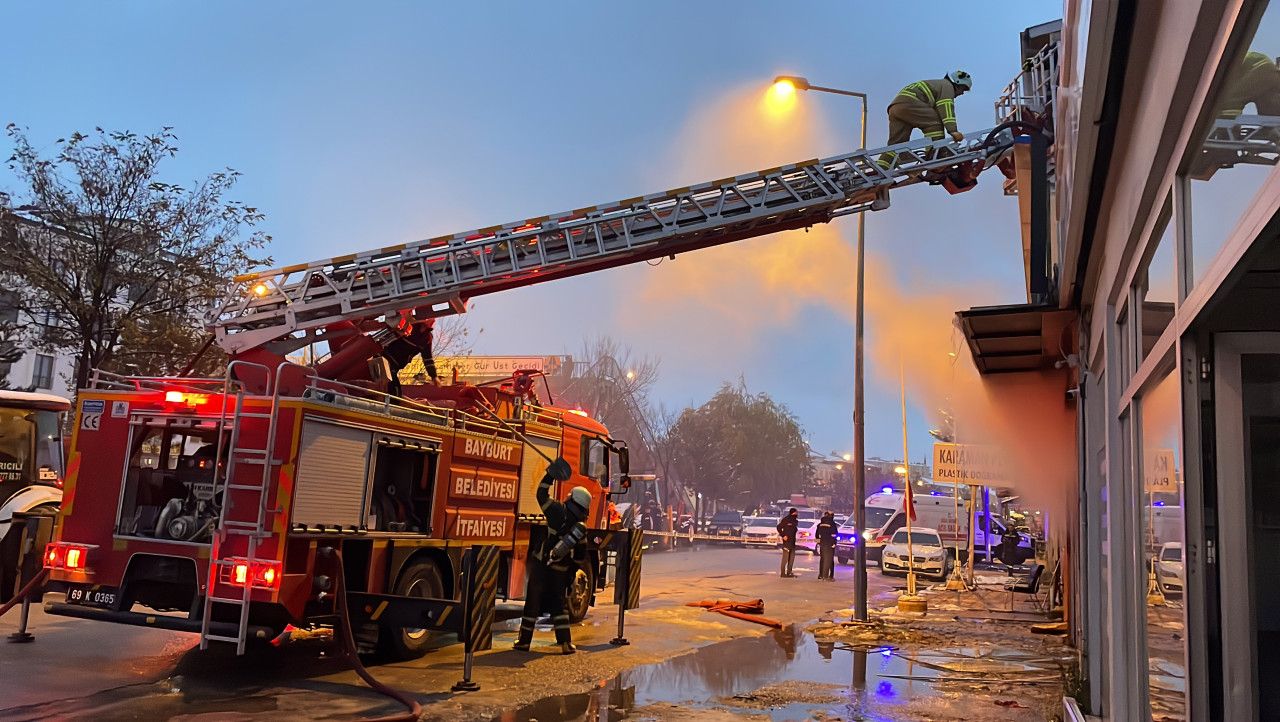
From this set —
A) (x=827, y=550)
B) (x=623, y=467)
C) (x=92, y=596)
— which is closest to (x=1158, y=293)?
(x=92, y=596)

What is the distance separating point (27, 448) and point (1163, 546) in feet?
40.2

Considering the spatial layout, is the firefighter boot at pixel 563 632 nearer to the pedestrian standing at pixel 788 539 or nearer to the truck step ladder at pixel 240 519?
the truck step ladder at pixel 240 519

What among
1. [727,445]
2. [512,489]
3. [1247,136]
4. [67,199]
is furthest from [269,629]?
[727,445]

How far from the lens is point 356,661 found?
7551 millimetres

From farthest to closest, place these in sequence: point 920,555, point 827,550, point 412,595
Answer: point 920,555 < point 827,550 < point 412,595

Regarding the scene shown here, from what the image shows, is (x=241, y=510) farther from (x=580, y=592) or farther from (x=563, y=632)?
(x=580, y=592)

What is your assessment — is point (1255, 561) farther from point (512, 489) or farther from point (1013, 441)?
point (1013, 441)

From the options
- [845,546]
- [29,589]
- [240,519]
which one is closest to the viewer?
[240,519]

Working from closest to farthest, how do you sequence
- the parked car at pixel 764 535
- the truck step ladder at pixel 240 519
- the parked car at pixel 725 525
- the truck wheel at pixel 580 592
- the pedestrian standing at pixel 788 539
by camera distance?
the truck step ladder at pixel 240 519, the truck wheel at pixel 580 592, the pedestrian standing at pixel 788 539, the parked car at pixel 764 535, the parked car at pixel 725 525

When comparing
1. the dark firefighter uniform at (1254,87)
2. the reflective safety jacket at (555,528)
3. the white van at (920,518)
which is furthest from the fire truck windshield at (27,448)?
the white van at (920,518)

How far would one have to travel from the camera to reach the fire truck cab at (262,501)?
7.56 meters

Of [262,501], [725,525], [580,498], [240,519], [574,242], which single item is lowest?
[725,525]

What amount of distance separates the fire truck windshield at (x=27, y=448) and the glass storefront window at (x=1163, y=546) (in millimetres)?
11960

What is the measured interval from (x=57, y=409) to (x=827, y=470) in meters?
125
